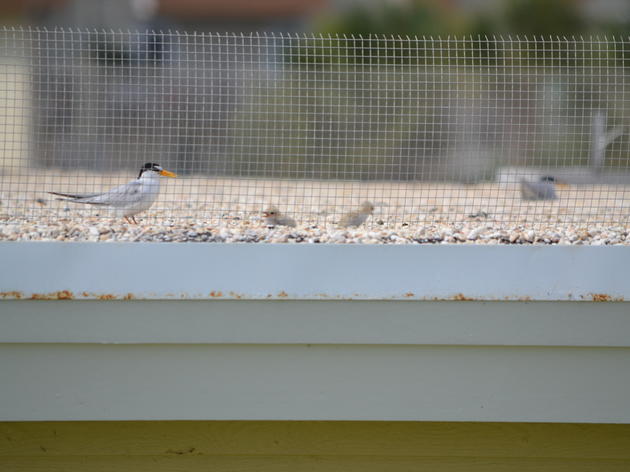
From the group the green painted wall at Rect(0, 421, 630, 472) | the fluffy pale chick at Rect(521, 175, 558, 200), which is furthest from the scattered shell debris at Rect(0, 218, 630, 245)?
the fluffy pale chick at Rect(521, 175, 558, 200)

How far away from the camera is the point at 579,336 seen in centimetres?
174

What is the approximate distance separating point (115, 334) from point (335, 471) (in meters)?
0.77

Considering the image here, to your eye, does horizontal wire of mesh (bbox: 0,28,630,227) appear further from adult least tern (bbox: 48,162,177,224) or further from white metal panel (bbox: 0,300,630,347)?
white metal panel (bbox: 0,300,630,347)

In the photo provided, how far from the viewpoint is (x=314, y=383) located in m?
1.77

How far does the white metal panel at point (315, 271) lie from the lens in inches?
66.4

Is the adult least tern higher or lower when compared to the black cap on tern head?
lower

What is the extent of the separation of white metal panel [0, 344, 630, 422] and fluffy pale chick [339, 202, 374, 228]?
0.69 metres

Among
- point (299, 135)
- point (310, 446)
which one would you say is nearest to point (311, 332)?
point (310, 446)

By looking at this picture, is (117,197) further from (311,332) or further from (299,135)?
(299,135)

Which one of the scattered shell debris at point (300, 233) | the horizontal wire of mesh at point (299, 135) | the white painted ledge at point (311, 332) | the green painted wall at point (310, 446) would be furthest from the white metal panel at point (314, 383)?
the horizontal wire of mesh at point (299, 135)

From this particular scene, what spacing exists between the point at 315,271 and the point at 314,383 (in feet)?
0.93

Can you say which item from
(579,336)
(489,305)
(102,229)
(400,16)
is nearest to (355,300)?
(489,305)

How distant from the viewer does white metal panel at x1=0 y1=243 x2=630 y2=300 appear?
5.53ft

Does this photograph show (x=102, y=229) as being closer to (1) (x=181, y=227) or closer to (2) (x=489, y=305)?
(1) (x=181, y=227)
